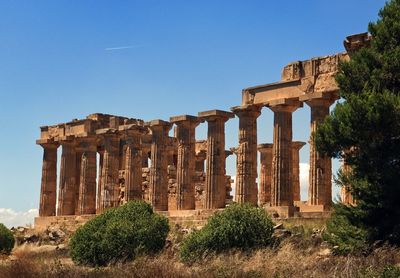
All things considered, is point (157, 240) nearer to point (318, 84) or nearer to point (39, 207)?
point (318, 84)

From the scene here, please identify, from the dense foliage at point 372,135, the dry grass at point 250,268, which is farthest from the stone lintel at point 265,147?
the dry grass at point 250,268

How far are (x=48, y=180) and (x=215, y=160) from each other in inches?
554

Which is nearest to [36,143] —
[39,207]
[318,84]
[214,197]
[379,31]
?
[39,207]

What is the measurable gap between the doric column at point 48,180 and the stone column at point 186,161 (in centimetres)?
1113

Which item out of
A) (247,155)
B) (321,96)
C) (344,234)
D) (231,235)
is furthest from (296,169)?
(344,234)

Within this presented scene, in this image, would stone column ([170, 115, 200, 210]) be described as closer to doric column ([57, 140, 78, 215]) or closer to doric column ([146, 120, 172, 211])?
doric column ([146, 120, 172, 211])

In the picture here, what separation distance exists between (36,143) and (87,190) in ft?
19.4

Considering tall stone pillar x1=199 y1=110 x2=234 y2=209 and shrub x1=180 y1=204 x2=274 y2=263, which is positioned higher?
tall stone pillar x1=199 y1=110 x2=234 y2=209

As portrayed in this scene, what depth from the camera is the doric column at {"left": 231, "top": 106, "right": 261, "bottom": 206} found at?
105 feet

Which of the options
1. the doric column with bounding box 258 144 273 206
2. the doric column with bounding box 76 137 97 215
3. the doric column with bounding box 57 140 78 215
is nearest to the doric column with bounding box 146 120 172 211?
the doric column with bounding box 76 137 97 215

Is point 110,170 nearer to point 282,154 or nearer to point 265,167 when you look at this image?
point 265,167

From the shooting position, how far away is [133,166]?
126 ft

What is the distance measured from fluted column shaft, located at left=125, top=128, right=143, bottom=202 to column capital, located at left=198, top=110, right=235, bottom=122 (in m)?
5.94

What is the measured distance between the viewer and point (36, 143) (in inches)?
1735
